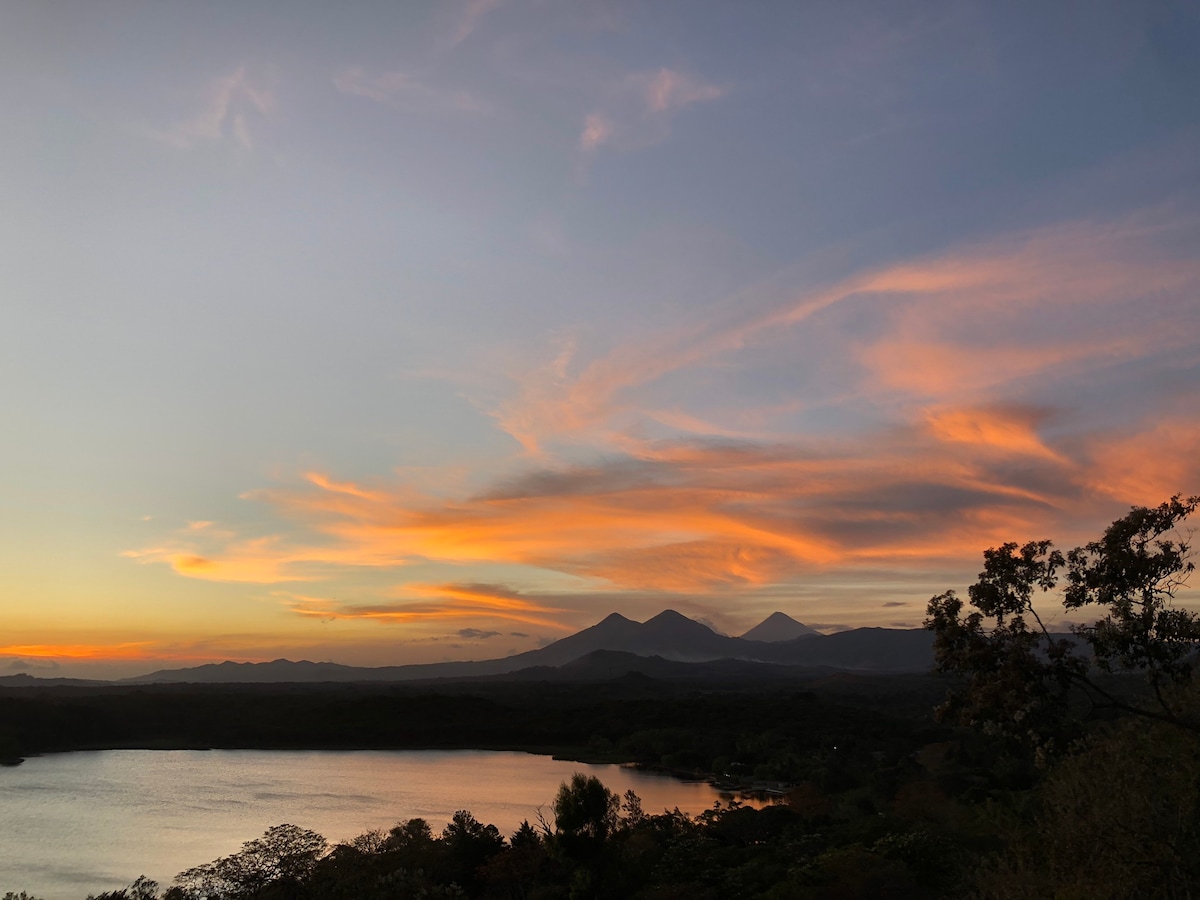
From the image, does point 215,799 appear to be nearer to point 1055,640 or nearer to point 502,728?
point 502,728

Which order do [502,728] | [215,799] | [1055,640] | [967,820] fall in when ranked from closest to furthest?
[1055,640] < [967,820] < [215,799] < [502,728]

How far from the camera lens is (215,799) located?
64062 mm

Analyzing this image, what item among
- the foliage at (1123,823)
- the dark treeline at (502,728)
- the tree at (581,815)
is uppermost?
the foliage at (1123,823)

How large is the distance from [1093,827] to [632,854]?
815 inches

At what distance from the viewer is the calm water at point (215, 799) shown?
4419cm

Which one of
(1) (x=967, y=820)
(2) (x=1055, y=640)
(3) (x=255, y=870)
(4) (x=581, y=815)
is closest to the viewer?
(2) (x=1055, y=640)

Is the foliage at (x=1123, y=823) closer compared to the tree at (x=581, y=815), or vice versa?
the foliage at (x=1123, y=823)

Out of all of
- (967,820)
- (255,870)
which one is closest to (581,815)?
(255,870)

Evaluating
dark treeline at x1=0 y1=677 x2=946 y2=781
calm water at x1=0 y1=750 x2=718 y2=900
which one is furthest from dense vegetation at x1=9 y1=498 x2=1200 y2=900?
calm water at x1=0 y1=750 x2=718 y2=900

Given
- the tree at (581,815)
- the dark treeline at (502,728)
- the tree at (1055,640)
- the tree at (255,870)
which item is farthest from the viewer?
the dark treeline at (502,728)

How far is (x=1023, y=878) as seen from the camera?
1642cm

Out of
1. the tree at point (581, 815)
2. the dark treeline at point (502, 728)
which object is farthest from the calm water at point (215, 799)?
the tree at point (581, 815)

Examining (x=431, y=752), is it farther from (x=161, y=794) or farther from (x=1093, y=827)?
(x=1093, y=827)

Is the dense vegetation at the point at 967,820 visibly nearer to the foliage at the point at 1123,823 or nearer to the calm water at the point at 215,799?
the foliage at the point at 1123,823
